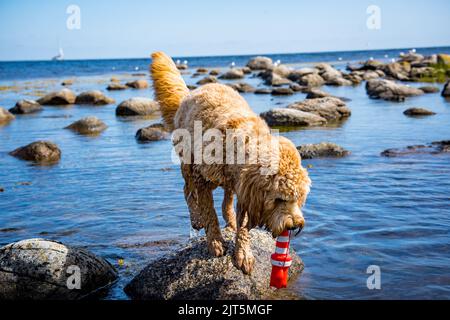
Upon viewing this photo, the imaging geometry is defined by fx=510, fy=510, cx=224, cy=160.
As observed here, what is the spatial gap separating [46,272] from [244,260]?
2419 millimetres

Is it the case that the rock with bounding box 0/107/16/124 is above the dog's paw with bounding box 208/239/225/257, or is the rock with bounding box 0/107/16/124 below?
below

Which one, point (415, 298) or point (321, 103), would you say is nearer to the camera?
point (415, 298)

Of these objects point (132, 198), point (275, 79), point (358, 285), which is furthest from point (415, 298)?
point (275, 79)

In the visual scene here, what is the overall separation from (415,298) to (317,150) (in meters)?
7.87

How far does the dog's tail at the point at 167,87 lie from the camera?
764 cm

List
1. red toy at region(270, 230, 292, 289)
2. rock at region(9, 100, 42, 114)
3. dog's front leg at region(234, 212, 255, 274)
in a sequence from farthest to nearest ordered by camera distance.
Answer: rock at region(9, 100, 42, 114), dog's front leg at region(234, 212, 255, 274), red toy at region(270, 230, 292, 289)

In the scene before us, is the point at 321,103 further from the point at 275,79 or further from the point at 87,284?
the point at 275,79

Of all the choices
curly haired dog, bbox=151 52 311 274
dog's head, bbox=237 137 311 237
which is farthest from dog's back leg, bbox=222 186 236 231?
dog's head, bbox=237 137 311 237

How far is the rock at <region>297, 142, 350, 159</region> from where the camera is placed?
13.3 metres

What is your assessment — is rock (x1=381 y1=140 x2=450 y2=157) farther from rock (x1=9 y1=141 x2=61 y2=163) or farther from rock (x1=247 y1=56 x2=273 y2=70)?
rock (x1=247 y1=56 x2=273 y2=70)

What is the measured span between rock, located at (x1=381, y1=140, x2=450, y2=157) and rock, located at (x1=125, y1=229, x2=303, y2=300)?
302 inches

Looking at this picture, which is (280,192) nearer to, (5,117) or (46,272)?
(46,272)

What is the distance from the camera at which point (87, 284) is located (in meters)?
6.34

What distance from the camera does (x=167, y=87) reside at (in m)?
7.74
